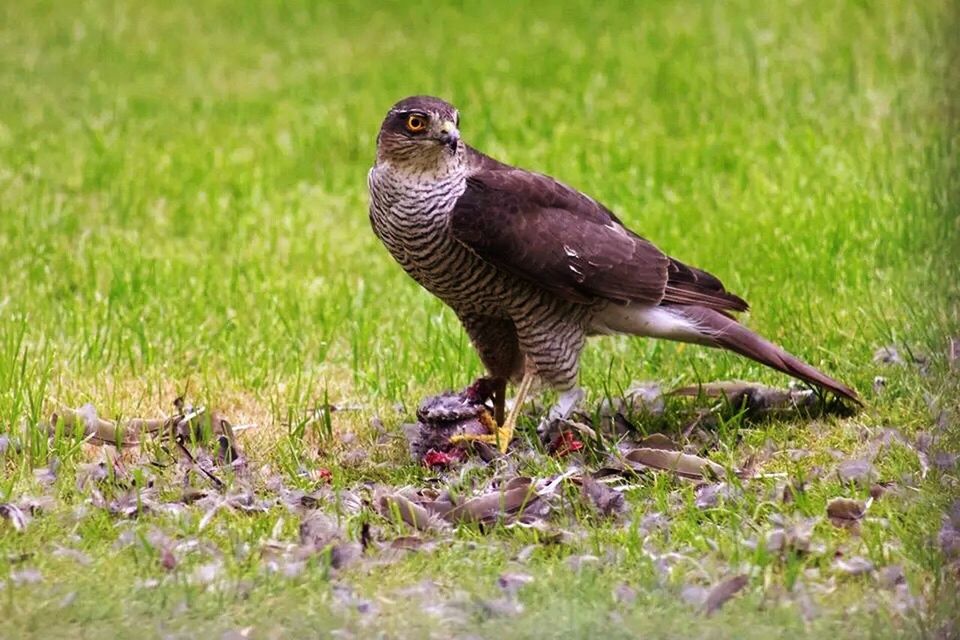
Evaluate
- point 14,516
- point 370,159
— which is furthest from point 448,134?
point 370,159

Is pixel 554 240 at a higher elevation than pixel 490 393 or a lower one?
higher

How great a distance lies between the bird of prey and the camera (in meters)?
4.65

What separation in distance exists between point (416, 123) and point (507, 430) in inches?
38.8

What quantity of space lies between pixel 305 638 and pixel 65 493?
5.06 ft

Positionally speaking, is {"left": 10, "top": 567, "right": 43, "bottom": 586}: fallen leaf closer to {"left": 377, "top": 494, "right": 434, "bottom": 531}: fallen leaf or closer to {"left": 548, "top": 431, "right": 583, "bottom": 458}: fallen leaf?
{"left": 377, "top": 494, "right": 434, "bottom": 531}: fallen leaf

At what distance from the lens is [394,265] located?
7082 mm

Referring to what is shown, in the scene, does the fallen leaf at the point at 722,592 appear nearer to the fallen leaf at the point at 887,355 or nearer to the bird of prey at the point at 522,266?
the bird of prey at the point at 522,266

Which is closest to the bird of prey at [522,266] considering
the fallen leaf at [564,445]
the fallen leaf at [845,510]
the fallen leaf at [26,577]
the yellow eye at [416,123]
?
the yellow eye at [416,123]

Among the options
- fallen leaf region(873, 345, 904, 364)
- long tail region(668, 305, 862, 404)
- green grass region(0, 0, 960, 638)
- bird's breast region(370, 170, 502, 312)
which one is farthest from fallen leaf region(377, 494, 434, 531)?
fallen leaf region(873, 345, 904, 364)

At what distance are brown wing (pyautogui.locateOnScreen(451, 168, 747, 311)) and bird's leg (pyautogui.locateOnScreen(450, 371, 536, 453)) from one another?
32 cm

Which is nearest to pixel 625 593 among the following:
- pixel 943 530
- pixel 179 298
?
pixel 943 530

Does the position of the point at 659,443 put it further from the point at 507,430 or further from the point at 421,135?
the point at 421,135

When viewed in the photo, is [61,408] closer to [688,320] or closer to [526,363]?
[526,363]

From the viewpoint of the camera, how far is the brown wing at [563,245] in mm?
4645
